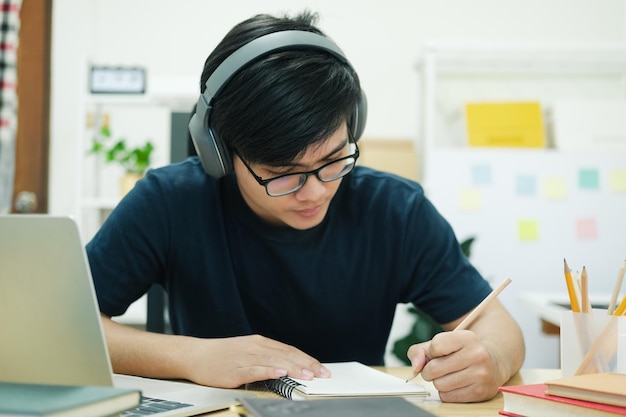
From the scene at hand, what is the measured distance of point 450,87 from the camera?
9.93 feet

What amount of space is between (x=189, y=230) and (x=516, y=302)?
1691 millimetres

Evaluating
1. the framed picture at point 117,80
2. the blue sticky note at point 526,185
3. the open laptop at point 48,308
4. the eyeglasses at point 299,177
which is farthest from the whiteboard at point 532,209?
the open laptop at point 48,308

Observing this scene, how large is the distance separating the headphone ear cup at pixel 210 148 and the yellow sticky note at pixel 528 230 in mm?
1745

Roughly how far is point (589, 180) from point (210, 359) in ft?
Result: 6.69

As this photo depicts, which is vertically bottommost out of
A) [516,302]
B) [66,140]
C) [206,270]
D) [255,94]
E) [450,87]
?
[516,302]

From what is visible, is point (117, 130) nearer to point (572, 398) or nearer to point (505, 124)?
point (505, 124)

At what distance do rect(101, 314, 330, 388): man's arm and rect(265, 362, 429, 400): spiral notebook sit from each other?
19 mm

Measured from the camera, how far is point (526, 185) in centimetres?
256

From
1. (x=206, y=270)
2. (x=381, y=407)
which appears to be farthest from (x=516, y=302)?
(x=381, y=407)

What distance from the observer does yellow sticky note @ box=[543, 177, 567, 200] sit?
2545 millimetres

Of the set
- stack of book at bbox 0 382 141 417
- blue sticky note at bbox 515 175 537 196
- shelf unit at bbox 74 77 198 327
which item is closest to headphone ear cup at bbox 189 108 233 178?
stack of book at bbox 0 382 141 417

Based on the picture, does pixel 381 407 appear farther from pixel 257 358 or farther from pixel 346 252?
pixel 346 252

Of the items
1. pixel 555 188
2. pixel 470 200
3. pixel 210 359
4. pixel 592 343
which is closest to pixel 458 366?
pixel 592 343

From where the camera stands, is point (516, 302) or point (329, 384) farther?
point (516, 302)
